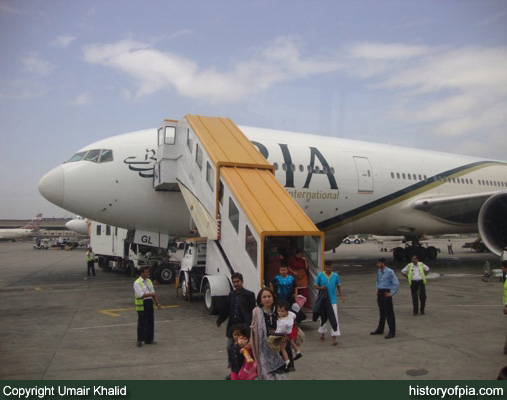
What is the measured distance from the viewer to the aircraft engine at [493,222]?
17484 millimetres

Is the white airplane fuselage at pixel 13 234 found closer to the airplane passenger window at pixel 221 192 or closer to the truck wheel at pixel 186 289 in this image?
the truck wheel at pixel 186 289

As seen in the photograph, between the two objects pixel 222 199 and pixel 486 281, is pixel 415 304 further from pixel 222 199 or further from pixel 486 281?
pixel 486 281

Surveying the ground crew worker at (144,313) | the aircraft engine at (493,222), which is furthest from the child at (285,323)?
the aircraft engine at (493,222)

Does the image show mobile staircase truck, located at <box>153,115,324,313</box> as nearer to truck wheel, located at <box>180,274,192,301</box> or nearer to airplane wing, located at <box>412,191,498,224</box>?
truck wheel, located at <box>180,274,192,301</box>

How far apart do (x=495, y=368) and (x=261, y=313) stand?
4046 millimetres

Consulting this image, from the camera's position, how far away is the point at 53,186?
49.9 ft

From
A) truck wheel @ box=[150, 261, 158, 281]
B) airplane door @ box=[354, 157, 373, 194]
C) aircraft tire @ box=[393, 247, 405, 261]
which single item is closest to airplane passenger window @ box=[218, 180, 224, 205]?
truck wheel @ box=[150, 261, 158, 281]

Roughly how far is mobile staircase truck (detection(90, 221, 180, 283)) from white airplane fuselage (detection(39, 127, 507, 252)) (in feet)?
5.17

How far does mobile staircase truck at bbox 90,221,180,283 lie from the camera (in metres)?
17.5

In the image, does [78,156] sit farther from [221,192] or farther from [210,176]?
[221,192]

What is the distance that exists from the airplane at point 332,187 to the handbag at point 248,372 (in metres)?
10.1

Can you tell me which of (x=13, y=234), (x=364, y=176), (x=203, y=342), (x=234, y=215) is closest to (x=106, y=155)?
(x=234, y=215)
